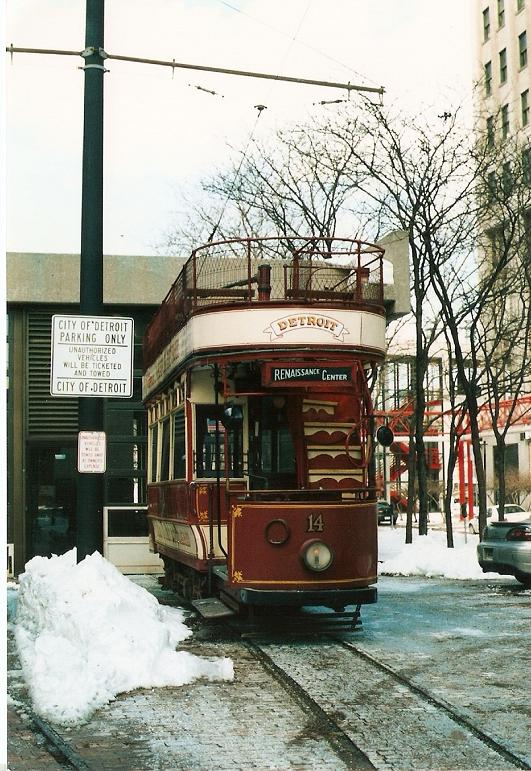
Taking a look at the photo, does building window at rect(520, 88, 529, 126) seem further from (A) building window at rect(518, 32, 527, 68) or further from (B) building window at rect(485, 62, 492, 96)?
(A) building window at rect(518, 32, 527, 68)

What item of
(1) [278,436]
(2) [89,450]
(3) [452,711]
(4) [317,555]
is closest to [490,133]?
(1) [278,436]

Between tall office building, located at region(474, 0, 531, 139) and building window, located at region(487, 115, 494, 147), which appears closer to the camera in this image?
tall office building, located at region(474, 0, 531, 139)

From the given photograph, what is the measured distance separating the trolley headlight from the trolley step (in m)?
1.07

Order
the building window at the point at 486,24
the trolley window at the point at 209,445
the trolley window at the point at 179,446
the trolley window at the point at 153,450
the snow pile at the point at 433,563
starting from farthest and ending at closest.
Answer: the building window at the point at 486,24, the snow pile at the point at 433,563, the trolley window at the point at 153,450, the trolley window at the point at 179,446, the trolley window at the point at 209,445

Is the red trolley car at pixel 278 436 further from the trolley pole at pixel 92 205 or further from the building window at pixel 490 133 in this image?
the building window at pixel 490 133

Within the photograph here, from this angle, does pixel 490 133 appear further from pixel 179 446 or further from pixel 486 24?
pixel 179 446

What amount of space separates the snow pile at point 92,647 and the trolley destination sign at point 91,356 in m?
1.68

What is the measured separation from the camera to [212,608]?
12594 mm

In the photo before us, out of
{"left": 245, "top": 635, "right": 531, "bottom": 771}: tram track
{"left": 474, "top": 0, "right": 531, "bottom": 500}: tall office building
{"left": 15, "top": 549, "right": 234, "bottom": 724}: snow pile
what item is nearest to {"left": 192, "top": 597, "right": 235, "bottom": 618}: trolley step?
{"left": 245, "top": 635, "right": 531, "bottom": 771}: tram track

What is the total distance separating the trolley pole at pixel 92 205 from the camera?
1046 cm

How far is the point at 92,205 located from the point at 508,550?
9.39m

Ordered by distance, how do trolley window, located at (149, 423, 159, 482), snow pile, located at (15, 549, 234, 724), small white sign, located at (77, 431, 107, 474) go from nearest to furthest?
snow pile, located at (15, 549, 234, 724)
small white sign, located at (77, 431, 107, 474)
trolley window, located at (149, 423, 159, 482)

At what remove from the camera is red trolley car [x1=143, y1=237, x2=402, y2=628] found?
1181 centimetres

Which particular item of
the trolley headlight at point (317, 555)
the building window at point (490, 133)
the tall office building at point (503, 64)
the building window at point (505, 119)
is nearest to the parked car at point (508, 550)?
the trolley headlight at point (317, 555)
